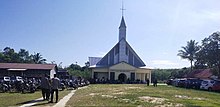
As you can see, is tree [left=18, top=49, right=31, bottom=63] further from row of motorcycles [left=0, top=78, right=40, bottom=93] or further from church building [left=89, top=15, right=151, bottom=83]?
row of motorcycles [left=0, top=78, right=40, bottom=93]

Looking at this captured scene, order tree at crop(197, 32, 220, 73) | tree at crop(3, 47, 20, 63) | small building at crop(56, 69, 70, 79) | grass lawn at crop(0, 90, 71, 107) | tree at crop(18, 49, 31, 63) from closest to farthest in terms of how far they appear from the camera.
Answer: grass lawn at crop(0, 90, 71, 107) < small building at crop(56, 69, 70, 79) < tree at crop(197, 32, 220, 73) < tree at crop(3, 47, 20, 63) < tree at crop(18, 49, 31, 63)

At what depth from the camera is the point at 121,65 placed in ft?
230

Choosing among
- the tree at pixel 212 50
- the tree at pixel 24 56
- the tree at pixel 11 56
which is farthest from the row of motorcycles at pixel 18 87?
the tree at pixel 24 56

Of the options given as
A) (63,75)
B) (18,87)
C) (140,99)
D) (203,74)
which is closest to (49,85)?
(140,99)

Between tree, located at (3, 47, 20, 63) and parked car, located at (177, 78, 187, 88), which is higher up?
tree, located at (3, 47, 20, 63)

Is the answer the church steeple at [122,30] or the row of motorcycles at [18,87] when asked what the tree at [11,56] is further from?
the row of motorcycles at [18,87]

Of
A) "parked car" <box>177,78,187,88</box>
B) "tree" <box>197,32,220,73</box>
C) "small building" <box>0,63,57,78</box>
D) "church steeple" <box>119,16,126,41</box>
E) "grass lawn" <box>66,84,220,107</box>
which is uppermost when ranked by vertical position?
"church steeple" <box>119,16,126,41</box>

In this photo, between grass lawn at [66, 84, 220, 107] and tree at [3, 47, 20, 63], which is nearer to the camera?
grass lawn at [66, 84, 220, 107]

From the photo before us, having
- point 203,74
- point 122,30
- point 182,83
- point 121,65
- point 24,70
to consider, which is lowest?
point 182,83

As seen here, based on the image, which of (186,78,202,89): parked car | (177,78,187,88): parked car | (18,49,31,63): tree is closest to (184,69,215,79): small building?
(177,78,187,88): parked car

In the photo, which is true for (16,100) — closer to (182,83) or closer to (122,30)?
(182,83)

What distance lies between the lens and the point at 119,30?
76438 millimetres

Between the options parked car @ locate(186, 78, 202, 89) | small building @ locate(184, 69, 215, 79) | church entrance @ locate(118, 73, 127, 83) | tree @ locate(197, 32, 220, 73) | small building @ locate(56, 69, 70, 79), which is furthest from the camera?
church entrance @ locate(118, 73, 127, 83)

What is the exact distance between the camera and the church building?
230 ft
